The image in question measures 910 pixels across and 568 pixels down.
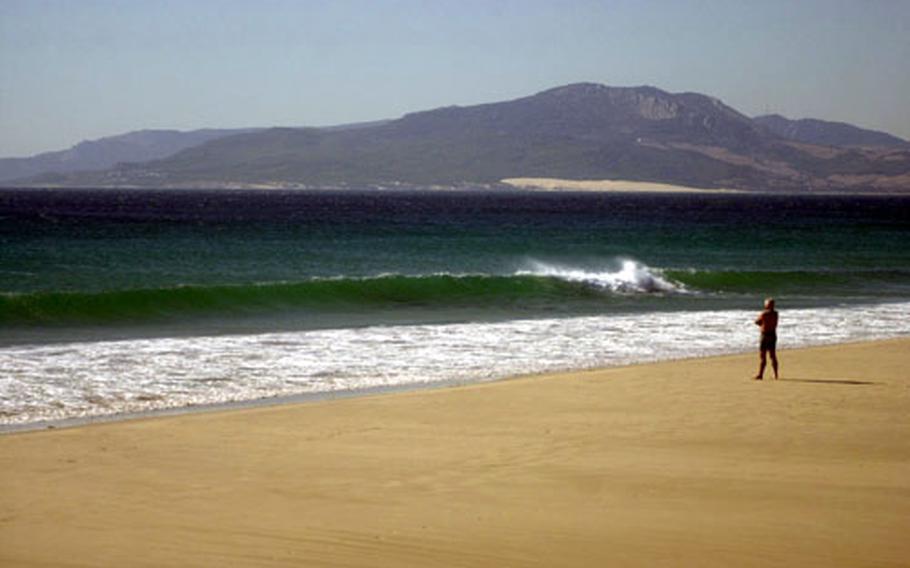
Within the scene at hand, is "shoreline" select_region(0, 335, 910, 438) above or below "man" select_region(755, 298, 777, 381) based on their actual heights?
below

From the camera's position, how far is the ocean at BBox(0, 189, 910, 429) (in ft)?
57.5

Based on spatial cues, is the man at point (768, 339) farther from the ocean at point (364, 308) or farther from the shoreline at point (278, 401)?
the shoreline at point (278, 401)

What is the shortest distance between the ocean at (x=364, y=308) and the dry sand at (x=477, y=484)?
7.82 feet

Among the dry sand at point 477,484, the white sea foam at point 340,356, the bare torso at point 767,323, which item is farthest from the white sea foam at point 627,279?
the dry sand at point 477,484

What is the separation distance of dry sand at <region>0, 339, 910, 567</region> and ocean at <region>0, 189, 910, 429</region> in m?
2.38

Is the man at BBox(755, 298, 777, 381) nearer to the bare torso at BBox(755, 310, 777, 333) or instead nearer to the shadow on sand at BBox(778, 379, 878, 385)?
the bare torso at BBox(755, 310, 777, 333)

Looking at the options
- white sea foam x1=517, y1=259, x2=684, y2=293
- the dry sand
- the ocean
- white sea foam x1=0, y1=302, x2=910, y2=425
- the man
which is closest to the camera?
the dry sand

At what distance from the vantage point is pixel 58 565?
8.48 metres

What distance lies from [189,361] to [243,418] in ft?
18.4

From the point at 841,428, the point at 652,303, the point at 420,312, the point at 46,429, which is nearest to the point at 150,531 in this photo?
the point at 46,429

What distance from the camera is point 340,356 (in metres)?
20.1

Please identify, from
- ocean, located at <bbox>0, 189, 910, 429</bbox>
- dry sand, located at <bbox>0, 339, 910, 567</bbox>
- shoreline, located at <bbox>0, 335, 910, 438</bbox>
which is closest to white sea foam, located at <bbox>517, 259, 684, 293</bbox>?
ocean, located at <bbox>0, 189, 910, 429</bbox>

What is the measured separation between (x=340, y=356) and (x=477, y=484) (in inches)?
381

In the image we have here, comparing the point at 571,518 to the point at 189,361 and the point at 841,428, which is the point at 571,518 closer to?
the point at 841,428
